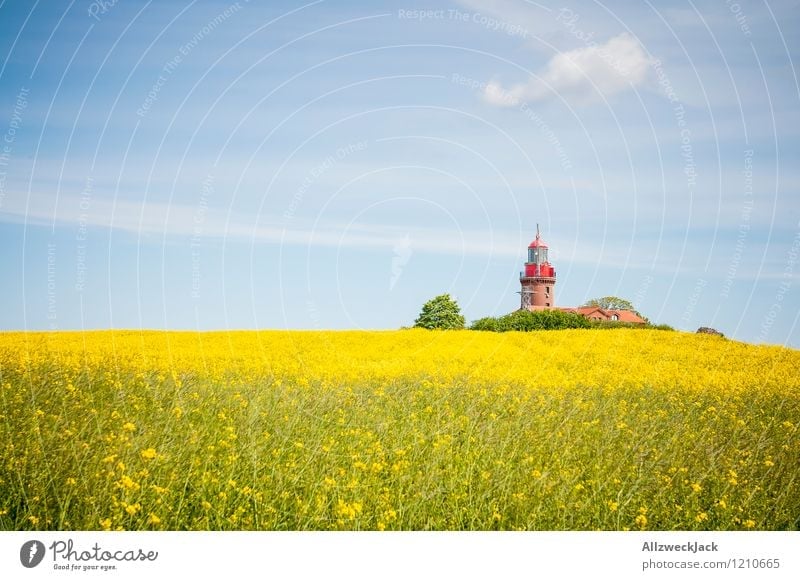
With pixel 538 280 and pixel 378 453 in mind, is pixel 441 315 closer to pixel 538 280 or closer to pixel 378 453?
pixel 538 280

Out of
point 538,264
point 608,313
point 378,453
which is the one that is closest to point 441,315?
point 538,264

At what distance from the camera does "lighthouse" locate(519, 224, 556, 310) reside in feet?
148

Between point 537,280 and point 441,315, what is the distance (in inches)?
370

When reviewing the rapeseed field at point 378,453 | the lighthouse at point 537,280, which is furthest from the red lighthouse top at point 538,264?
the rapeseed field at point 378,453

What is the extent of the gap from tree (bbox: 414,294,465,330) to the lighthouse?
6825 mm

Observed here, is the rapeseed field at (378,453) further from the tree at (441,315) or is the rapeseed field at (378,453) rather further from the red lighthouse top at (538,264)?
the red lighthouse top at (538,264)

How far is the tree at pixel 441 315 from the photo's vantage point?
129 feet

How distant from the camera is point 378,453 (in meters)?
6.32

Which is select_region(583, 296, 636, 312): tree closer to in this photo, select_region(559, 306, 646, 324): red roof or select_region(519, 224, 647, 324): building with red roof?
select_region(559, 306, 646, 324): red roof

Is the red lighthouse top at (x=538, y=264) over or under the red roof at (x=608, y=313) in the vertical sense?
over

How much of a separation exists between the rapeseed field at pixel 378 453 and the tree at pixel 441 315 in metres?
28.0
